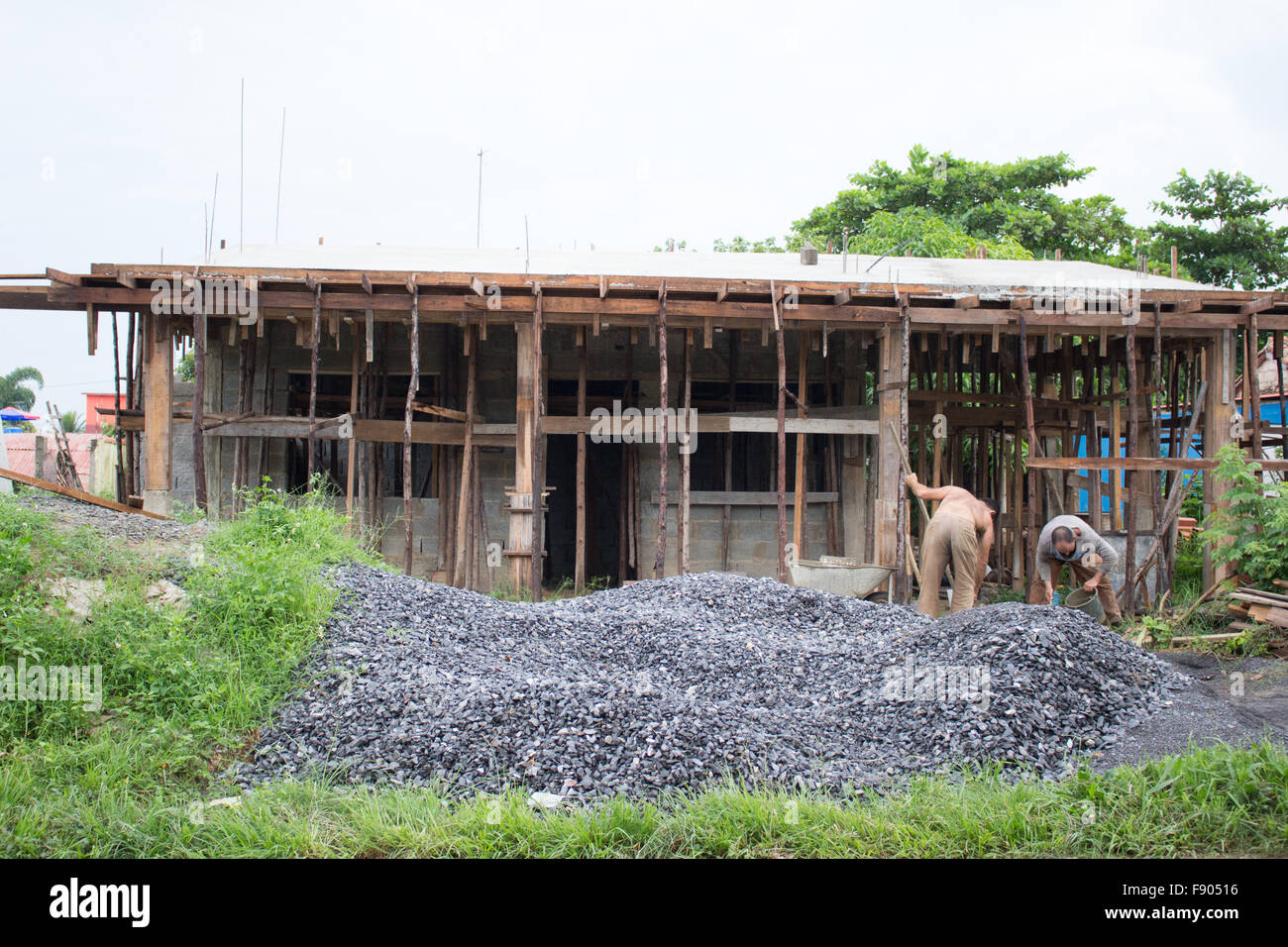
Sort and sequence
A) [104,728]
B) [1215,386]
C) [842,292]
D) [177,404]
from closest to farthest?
[104,728], [842,292], [1215,386], [177,404]

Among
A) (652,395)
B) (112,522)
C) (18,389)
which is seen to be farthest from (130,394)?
(18,389)

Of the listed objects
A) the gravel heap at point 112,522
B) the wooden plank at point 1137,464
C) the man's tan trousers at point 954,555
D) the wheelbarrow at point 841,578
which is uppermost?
the wooden plank at point 1137,464

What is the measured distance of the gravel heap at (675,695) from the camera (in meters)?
4.83

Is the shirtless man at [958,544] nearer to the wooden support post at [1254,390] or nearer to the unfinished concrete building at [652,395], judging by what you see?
the unfinished concrete building at [652,395]

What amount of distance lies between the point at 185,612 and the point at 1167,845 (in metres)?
5.69

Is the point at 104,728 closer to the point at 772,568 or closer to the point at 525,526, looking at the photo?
the point at 525,526

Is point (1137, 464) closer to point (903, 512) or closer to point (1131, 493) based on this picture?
point (1131, 493)

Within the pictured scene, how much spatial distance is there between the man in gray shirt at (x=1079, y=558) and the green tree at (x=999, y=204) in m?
13.8

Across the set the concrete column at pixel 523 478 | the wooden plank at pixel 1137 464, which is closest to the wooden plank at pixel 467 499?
the concrete column at pixel 523 478

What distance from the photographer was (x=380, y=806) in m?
4.31

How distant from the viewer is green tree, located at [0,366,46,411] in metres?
43.7

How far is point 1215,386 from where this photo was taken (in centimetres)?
1023

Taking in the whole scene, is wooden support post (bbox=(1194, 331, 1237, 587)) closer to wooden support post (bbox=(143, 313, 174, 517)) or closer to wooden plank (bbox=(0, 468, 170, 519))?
wooden plank (bbox=(0, 468, 170, 519))
